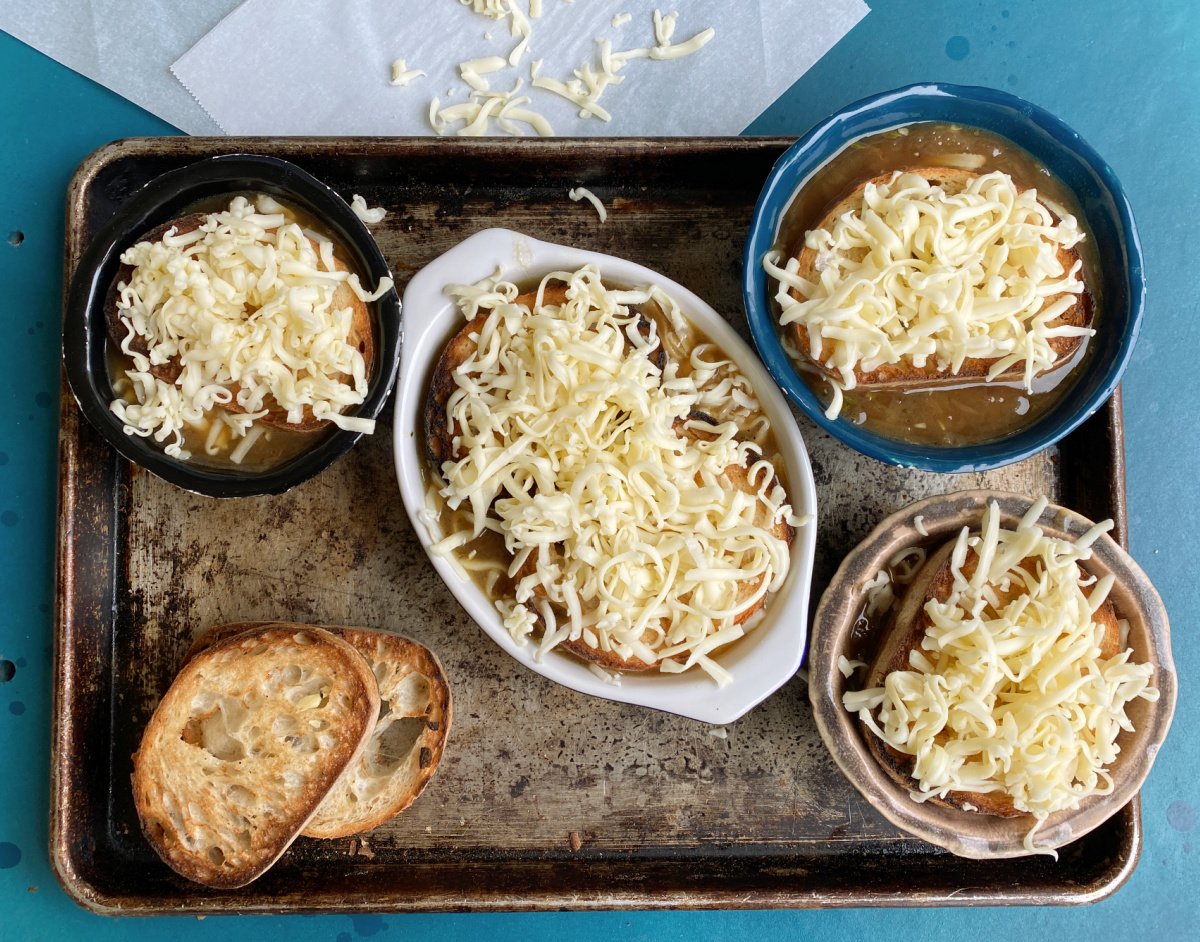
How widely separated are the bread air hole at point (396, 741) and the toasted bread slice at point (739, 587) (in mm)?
469

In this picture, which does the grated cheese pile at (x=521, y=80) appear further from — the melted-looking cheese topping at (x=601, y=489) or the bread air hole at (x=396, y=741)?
the bread air hole at (x=396, y=741)

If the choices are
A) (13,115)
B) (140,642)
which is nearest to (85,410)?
(140,642)

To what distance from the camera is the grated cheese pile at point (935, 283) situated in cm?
182

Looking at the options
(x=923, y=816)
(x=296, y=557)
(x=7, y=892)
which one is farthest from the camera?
(x=7, y=892)

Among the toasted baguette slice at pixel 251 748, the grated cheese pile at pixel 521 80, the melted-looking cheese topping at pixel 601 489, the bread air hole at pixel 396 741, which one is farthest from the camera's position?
the grated cheese pile at pixel 521 80

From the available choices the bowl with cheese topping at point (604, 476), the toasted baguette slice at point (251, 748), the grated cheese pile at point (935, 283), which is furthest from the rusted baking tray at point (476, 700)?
the grated cheese pile at point (935, 283)

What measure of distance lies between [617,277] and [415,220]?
0.57 m

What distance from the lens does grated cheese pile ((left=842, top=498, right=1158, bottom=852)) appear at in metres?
1.86

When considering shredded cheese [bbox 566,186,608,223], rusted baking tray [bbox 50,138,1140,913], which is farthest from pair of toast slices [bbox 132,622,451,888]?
shredded cheese [bbox 566,186,608,223]

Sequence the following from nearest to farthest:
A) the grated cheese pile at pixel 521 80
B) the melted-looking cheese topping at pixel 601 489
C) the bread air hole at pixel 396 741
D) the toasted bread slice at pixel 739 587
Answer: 1. the melted-looking cheese topping at pixel 601 489
2. the toasted bread slice at pixel 739 587
3. the bread air hole at pixel 396 741
4. the grated cheese pile at pixel 521 80

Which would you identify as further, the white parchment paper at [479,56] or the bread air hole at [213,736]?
the white parchment paper at [479,56]

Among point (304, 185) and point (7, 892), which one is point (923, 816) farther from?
point (7, 892)

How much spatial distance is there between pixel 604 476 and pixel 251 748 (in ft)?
3.40

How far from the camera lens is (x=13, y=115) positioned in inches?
93.7
